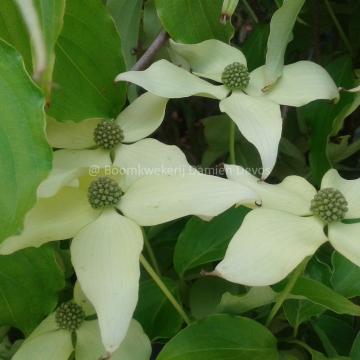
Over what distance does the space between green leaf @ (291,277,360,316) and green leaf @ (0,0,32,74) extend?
0.31 meters

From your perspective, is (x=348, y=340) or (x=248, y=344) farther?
(x=348, y=340)

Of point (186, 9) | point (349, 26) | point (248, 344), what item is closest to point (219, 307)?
point (248, 344)

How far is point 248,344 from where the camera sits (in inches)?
21.5

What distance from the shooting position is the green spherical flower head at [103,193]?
1.65 ft

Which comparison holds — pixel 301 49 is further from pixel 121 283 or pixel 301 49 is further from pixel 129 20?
pixel 121 283

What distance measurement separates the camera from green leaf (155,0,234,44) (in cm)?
57

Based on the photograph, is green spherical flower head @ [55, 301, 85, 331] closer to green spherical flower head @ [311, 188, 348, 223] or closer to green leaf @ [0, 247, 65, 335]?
green leaf @ [0, 247, 65, 335]

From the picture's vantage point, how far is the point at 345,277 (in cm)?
59

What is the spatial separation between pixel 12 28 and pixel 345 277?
382mm

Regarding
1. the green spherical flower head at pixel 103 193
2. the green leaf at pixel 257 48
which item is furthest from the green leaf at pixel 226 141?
the green spherical flower head at pixel 103 193

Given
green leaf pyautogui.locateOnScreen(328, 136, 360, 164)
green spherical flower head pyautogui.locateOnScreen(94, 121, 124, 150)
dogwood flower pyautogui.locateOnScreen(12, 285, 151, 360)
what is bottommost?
dogwood flower pyautogui.locateOnScreen(12, 285, 151, 360)

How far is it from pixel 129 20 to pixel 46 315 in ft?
1.08

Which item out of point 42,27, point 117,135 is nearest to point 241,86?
point 117,135

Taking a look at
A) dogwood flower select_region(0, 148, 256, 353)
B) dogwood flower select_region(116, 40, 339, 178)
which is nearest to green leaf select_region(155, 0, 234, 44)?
dogwood flower select_region(116, 40, 339, 178)
